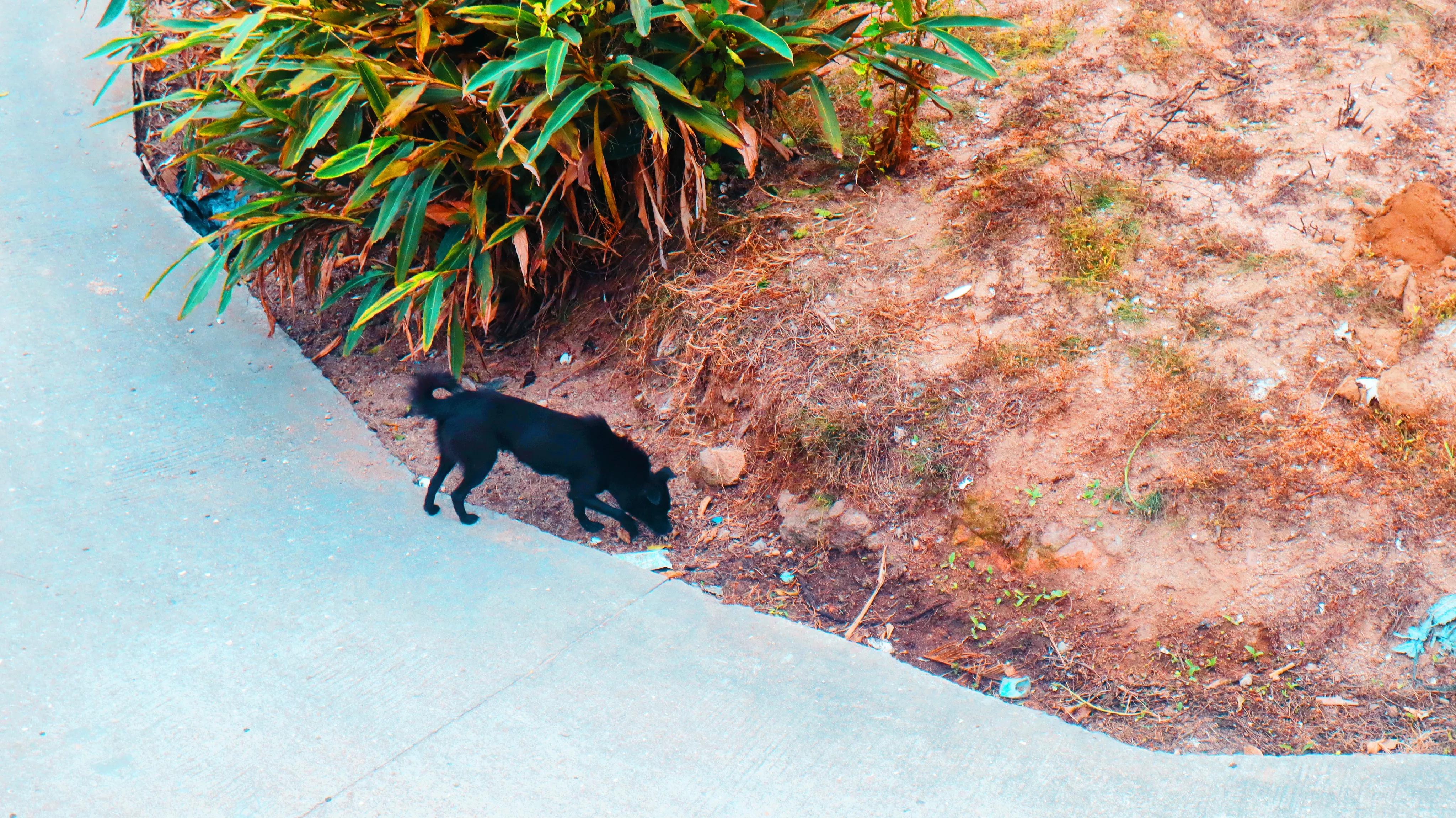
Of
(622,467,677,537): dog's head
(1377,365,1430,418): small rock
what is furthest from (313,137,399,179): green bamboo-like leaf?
(1377,365,1430,418): small rock

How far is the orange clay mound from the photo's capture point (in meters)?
3.95

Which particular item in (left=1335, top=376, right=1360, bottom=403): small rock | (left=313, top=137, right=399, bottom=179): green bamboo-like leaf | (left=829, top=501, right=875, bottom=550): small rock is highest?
(left=313, top=137, right=399, bottom=179): green bamboo-like leaf

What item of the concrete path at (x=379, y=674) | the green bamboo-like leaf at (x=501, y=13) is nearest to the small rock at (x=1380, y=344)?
the concrete path at (x=379, y=674)

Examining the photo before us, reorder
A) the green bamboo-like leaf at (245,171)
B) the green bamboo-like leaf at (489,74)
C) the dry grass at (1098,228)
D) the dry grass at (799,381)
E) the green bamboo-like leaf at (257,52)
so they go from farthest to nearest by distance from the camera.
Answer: the dry grass at (1098,228) < the green bamboo-like leaf at (245,171) < the dry grass at (799,381) < the green bamboo-like leaf at (257,52) < the green bamboo-like leaf at (489,74)

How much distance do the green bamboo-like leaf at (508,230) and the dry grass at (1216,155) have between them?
115 inches

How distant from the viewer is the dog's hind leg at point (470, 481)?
12.9 ft

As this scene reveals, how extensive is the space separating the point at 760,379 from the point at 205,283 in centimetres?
234

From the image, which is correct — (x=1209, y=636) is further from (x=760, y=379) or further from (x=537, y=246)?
(x=537, y=246)

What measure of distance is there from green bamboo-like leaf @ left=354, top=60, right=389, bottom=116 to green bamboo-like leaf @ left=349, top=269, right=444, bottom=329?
0.63 meters

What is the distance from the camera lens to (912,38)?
14.8ft

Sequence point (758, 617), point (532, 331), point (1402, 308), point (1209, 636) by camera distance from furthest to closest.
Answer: point (532, 331)
point (1402, 308)
point (758, 617)
point (1209, 636)

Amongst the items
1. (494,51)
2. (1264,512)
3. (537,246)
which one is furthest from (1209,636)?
(494,51)

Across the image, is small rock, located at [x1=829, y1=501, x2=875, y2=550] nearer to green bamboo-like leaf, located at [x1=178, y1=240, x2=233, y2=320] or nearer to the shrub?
the shrub

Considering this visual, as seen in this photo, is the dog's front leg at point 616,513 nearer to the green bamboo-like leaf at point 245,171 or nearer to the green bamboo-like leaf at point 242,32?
the green bamboo-like leaf at point 245,171
